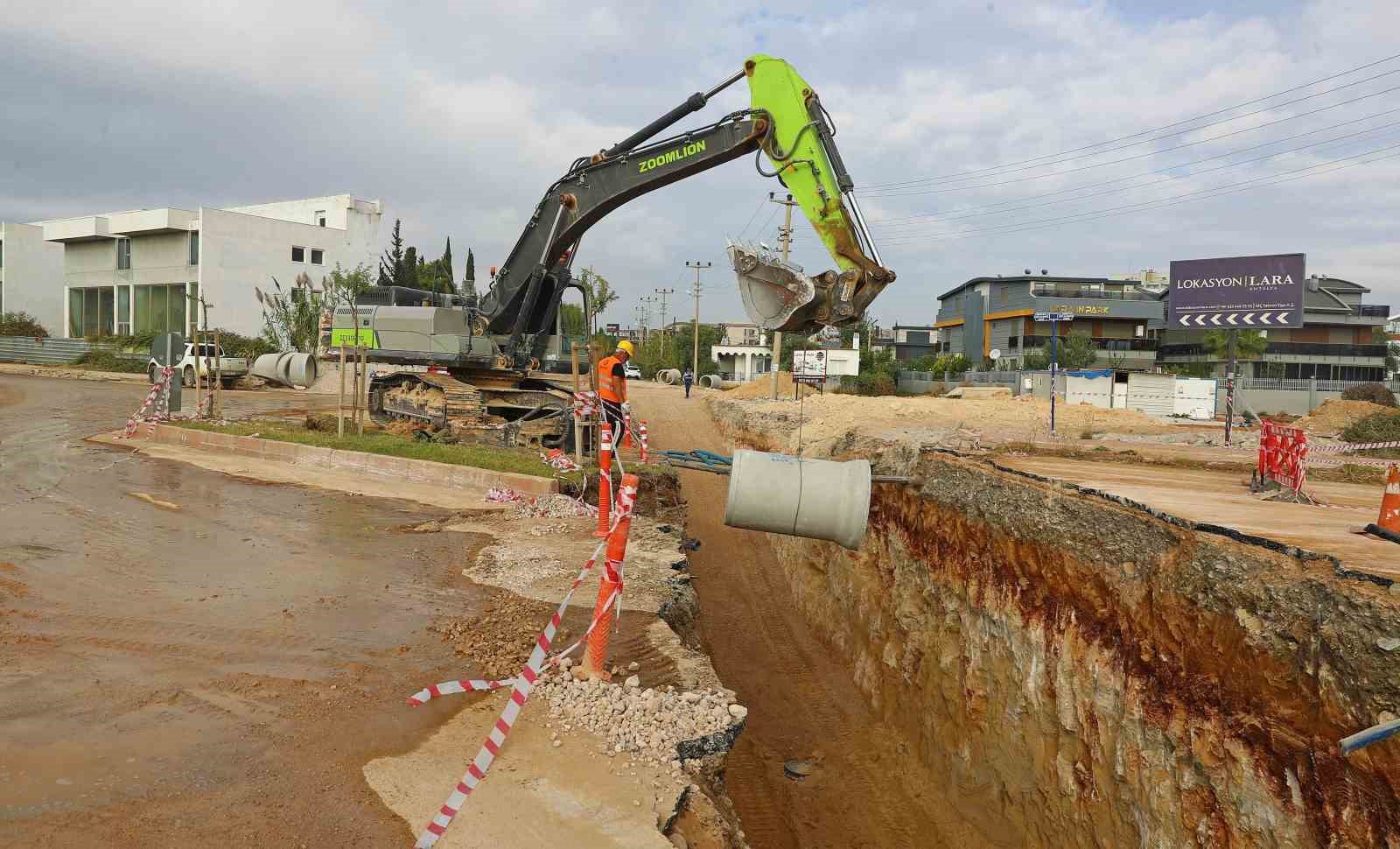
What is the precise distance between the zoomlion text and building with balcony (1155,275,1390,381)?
40.5 metres

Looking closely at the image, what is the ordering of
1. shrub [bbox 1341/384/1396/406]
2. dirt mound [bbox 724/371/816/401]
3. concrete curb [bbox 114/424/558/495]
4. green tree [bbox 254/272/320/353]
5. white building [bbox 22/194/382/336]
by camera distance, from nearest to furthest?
1. concrete curb [bbox 114/424/558/495]
2. shrub [bbox 1341/384/1396/406]
3. dirt mound [bbox 724/371/816/401]
4. green tree [bbox 254/272/320/353]
5. white building [bbox 22/194/382/336]

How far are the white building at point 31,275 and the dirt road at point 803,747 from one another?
5614 cm

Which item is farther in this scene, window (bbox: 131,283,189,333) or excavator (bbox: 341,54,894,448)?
window (bbox: 131,283,189,333)

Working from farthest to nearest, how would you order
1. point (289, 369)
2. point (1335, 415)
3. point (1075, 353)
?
point (1075, 353) < point (289, 369) < point (1335, 415)

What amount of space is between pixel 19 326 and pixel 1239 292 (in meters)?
58.1

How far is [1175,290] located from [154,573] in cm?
1942

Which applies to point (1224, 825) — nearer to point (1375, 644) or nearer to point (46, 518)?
point (1375, 644)

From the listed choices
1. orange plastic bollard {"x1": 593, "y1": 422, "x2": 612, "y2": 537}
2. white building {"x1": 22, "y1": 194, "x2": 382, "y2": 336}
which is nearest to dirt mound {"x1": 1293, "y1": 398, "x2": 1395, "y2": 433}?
orange plastic bollard {"x1": 593, "y1": 422, "x2": 612, "y2": 537}

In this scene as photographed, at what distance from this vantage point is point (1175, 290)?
727 inches

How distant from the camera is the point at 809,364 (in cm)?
2864

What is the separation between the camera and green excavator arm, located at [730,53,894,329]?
815cm

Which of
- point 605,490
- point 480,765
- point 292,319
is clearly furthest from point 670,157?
point 292,319

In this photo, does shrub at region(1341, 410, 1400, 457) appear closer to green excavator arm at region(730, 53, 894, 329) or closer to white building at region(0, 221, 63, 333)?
green excavator arm at region(730, 53, 894, 329)

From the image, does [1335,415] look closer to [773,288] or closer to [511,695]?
[773,288]
